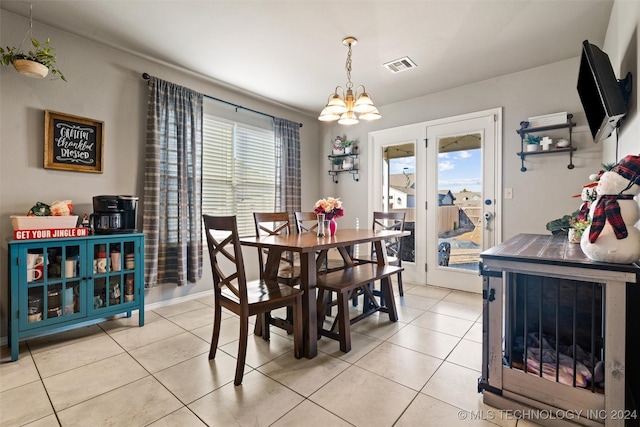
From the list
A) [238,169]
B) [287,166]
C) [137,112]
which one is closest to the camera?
[137,112]

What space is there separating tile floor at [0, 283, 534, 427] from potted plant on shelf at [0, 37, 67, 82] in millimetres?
2074

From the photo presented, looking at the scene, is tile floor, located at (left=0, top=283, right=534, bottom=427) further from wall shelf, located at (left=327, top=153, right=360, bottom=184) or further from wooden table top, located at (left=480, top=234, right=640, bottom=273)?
wall shelf, located at (left=327, top=153, right=360, bottom=184)

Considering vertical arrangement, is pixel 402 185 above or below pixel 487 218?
above

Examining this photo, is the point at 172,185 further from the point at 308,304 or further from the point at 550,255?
the point at 550,255

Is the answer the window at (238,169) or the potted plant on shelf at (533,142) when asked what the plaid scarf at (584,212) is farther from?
the window at (238,169)

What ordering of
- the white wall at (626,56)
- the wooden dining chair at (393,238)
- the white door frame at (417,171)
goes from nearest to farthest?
1. the white wall at (626,56)
2. the wooden dining chair at (393,238)
3. the white door frame at (417,171)

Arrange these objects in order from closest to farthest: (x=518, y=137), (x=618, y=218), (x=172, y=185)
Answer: (x=618, y=218) → (x=172, y=185) → (x=518, y=137)

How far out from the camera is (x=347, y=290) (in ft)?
7.05

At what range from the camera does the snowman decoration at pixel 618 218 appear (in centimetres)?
122

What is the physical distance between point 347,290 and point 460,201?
2.31 metres

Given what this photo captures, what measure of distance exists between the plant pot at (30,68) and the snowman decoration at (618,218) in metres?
3.61

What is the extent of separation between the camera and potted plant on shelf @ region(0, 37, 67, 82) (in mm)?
2145

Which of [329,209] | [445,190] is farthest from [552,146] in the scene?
[329,209]

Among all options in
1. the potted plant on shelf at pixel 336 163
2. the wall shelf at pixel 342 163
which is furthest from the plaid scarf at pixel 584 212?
the potted plant on shelf at pixel 336 163
